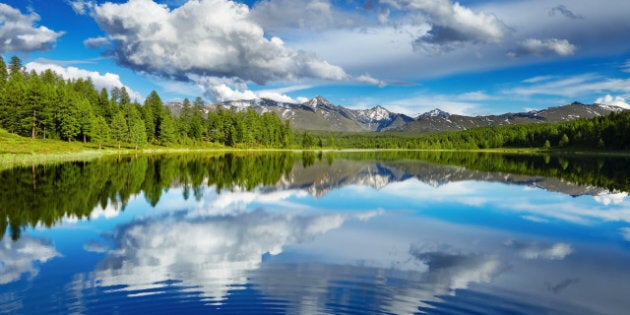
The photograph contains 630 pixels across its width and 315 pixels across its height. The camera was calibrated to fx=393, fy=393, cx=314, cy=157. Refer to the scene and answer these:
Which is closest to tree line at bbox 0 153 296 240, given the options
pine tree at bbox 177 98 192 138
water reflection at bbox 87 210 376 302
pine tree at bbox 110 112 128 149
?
water reflection at bbox 87 210 376 302

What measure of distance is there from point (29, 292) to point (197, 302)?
5.57m

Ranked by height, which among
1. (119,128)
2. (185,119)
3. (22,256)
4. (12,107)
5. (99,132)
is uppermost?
(185,119)

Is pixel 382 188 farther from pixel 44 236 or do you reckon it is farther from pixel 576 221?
pixel 44 236

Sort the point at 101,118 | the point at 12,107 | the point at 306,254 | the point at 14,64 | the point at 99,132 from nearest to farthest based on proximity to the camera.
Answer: the point at 306,254 → the point at 12,107 → the point at 99,132 → the point at 101,118 → the point at 14,64

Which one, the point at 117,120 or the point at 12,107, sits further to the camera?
the point at 117,120

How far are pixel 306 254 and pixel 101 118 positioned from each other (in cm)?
12365

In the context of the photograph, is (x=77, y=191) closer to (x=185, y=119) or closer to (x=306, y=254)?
(x=306, y=254)

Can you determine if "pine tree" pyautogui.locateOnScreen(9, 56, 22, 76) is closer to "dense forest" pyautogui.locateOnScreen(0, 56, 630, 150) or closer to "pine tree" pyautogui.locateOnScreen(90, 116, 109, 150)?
"dense forest" pyautogui.locateOnScreen(0, 56, 630, 150)

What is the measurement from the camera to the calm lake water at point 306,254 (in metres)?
12.2

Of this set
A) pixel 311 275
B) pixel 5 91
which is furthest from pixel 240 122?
pixel 311 275

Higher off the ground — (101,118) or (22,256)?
(101,118)

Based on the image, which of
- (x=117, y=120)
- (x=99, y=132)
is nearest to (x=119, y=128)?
(x=117, y=120)

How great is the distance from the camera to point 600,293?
43.8 feet

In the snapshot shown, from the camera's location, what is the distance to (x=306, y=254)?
1727 centimetres
